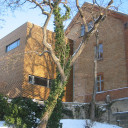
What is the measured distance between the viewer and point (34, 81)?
2017 cm

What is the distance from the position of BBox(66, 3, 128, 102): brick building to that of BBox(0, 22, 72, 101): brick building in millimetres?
2173

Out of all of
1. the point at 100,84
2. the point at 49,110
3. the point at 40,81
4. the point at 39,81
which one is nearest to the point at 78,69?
the point at 100,84

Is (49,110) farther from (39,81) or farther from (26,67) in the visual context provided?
(39,81)

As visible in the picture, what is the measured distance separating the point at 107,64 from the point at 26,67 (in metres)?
7.03

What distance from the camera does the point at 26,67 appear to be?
1972 centimetres

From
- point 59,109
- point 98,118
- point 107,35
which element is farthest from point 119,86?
point 59,109

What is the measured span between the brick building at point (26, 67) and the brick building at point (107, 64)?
2.17m

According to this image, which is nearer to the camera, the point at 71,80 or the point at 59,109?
the point at 59,109

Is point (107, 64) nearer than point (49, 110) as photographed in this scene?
No

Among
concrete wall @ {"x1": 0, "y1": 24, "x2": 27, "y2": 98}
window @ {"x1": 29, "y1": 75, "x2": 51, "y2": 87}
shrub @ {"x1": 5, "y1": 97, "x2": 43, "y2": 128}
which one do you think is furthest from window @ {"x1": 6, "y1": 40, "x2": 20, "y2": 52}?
shrub @ {"x1": 5, "y1": 97, "x2": 43, "y2": 128}

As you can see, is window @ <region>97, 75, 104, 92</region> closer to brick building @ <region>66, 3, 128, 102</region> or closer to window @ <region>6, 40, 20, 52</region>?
brick building @ <region>66, 3, 128, 102</region>

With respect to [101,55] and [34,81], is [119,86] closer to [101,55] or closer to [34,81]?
[101,55]

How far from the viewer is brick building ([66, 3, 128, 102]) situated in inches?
754

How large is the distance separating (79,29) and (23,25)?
246 inches
